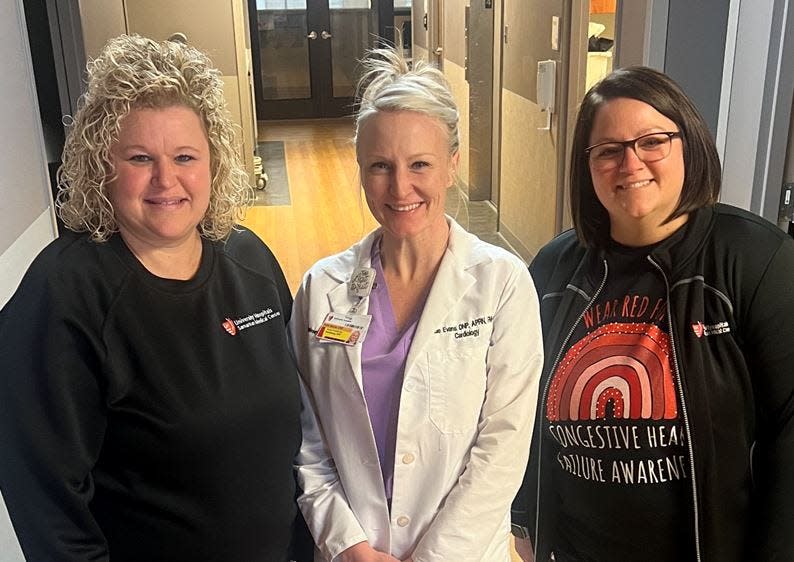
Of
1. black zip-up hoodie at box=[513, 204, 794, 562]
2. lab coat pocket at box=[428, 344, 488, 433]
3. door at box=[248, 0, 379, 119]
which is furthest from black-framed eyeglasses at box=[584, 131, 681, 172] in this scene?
door at box=[248, 0, 379, 119]

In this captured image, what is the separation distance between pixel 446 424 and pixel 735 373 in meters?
0.55

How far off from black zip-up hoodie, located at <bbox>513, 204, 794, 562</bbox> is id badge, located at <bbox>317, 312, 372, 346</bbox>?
0.59 m

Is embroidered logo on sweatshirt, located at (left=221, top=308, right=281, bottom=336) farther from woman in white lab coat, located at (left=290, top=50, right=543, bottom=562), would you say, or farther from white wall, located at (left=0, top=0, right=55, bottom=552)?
white wall, located at (left=0, top=0, right=55, bottom=552)

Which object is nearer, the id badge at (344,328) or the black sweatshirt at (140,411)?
the black sweatshirt at (140,411)

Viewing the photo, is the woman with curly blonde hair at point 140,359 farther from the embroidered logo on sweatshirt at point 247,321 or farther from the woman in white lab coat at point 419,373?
the woman in white lab coat at point 419,373

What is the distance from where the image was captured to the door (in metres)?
11.4

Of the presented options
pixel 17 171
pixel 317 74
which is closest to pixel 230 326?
pixel 17 171

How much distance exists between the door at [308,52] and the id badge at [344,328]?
1025 centimetres

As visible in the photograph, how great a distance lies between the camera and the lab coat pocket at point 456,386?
4.93ft

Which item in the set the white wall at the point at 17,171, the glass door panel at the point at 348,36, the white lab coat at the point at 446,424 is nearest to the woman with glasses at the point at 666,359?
the white lab coat at the point at 446,424

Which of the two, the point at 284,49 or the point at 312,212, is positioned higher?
the point at 284,49

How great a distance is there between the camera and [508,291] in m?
1.54

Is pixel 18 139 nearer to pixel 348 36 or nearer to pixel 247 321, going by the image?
pixel 247 321

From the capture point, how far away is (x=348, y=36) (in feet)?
38.2
